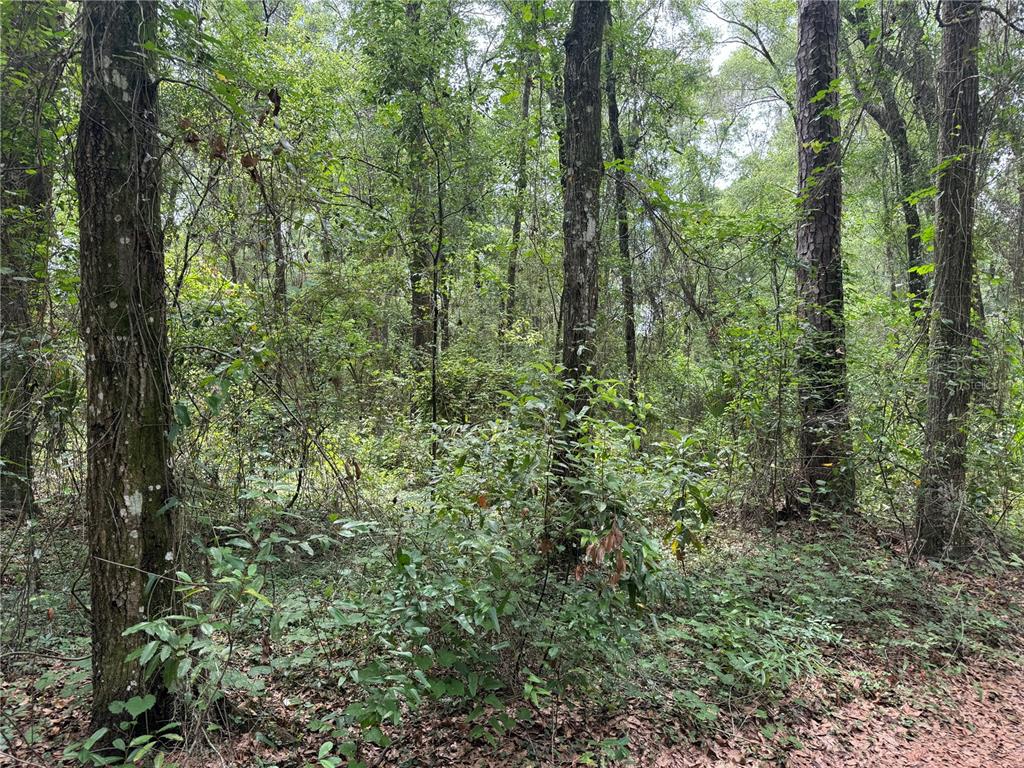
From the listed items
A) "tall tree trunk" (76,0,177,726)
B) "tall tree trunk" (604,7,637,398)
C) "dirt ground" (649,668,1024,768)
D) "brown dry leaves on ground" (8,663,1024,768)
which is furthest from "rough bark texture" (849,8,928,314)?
"tall tree trunk" (76,0,177,726)

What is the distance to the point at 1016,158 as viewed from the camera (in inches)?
263

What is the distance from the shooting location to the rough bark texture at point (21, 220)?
136 inches

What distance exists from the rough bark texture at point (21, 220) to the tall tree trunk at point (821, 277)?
6.62 meters

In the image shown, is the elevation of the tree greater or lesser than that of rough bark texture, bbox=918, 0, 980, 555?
greater

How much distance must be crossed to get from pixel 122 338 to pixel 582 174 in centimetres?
387

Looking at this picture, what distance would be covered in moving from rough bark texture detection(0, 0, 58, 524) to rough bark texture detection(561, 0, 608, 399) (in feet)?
12.3

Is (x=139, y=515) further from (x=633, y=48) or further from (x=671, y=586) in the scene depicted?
(x=633, y=48)

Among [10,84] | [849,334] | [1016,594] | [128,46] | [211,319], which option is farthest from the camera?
[849,334]

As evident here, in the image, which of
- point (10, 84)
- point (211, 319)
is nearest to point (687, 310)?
point (211, 319)

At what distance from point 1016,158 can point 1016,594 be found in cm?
509

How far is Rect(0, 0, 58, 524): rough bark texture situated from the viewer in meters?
3.44

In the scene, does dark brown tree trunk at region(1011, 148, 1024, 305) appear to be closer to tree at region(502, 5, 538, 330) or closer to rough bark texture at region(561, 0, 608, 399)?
rough bark texture at region(561, 0, 608, 399)

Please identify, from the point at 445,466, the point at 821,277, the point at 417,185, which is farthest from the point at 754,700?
the point at 417,185

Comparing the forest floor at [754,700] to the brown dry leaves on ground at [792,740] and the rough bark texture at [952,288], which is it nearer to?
the brown dry leaves on ground at [792,740]
